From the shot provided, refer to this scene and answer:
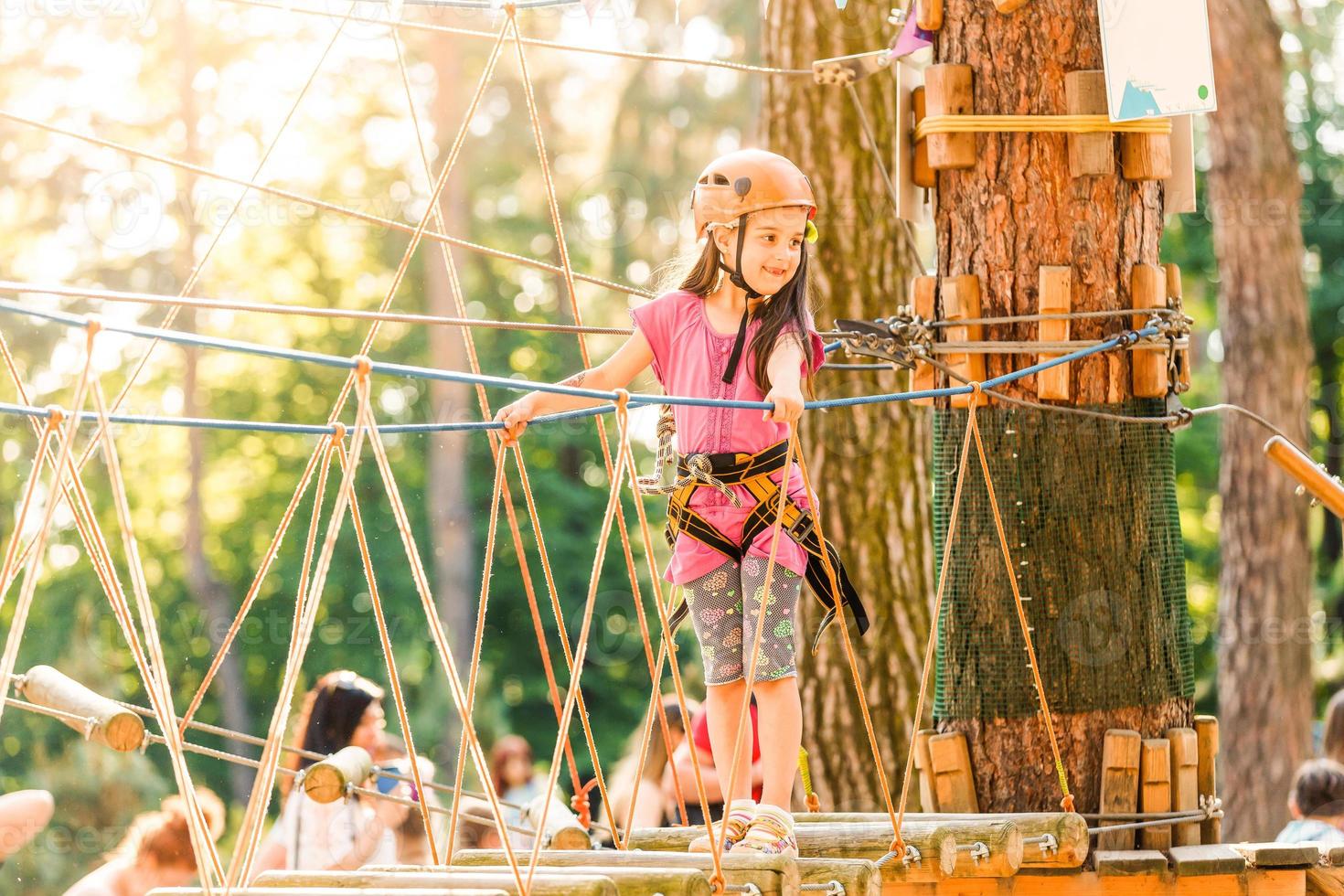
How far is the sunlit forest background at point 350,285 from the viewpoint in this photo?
12781mm

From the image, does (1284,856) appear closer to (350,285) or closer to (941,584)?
(941,584)

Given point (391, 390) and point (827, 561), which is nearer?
point (827, 561)

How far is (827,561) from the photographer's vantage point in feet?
9.34

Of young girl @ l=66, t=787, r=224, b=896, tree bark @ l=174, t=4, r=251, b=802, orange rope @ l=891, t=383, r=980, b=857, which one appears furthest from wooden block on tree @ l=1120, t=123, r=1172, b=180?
tree bark @ l=174, t=4, r=251, b=802

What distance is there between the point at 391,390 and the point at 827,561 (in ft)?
36.4

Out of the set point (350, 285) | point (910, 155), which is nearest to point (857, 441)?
point (910, 155)

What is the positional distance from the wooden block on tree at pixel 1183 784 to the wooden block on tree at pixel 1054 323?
2.13 ft

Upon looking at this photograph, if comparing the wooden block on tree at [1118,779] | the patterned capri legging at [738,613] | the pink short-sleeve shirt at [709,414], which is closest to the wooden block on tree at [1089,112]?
the pink short-sleeve shirt at [709,414]

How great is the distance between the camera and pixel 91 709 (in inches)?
109

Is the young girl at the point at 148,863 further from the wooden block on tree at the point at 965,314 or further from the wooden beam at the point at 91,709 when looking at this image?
the wooden block on tree at the point at 965,314

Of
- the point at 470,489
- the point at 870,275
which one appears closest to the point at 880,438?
the point at 870,275

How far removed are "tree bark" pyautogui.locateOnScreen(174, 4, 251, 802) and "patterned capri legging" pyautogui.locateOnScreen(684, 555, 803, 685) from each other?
33.5 ft

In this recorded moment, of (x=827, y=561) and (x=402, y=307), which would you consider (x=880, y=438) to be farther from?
(x=402, y=307)

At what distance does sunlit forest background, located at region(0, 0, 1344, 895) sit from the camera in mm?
12781
